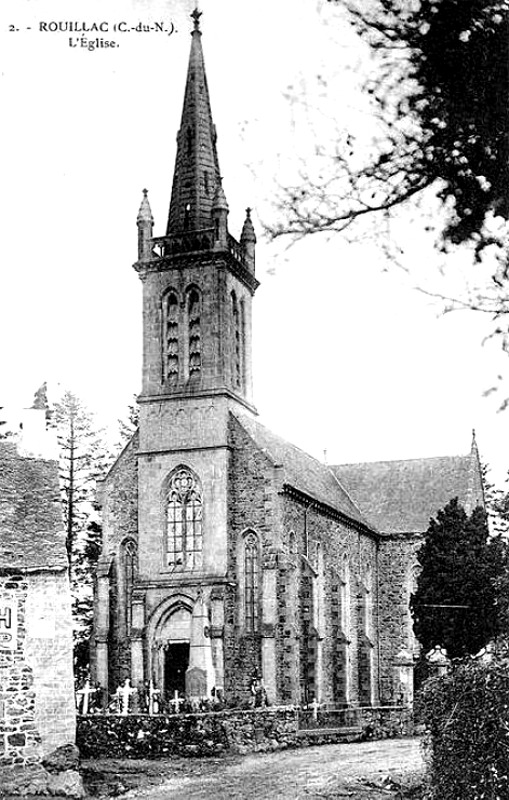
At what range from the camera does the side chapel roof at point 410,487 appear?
5362 centimetres

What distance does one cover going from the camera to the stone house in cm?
2153

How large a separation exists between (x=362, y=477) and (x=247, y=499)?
1881 centimetres

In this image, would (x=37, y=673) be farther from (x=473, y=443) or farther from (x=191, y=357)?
(x=473, y=443)

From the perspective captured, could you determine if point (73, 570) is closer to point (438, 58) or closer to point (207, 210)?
point (207, 210)

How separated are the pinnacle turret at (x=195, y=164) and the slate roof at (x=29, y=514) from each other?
17.8 metres

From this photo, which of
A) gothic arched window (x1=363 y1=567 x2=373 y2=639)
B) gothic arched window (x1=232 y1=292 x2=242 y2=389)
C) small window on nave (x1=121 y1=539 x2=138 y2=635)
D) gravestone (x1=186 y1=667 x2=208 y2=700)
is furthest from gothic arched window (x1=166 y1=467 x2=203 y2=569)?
gothic arched window (x1=363 y1=567 x2=373 y2=639)

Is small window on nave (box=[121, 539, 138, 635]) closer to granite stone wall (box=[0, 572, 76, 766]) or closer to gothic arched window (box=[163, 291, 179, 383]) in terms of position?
gothic arched window (box=[163, 291, 179, 383])

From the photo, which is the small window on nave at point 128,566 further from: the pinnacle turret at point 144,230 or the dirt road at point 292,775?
the dirt road at point 292,775

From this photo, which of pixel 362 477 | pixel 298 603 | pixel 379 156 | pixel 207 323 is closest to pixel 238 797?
pixel 379 156

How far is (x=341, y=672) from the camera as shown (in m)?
44.3

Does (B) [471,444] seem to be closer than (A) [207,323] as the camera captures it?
No

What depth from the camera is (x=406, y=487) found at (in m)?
55.9

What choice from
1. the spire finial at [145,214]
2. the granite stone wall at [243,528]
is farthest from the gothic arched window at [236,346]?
the spire finial at [145,214]

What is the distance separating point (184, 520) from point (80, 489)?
7.91 meters
